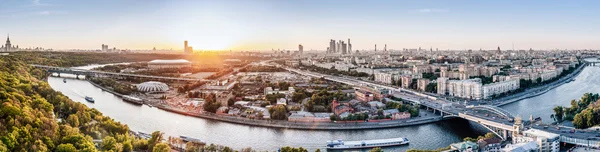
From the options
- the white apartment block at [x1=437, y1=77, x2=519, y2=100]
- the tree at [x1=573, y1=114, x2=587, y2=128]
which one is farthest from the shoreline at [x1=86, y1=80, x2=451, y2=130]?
the white apartment block at [x1=437, y1=77, x2=519, y2=100]

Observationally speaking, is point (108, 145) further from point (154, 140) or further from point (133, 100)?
point (133, 100)

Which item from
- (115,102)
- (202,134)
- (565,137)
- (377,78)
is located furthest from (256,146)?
(377,78)

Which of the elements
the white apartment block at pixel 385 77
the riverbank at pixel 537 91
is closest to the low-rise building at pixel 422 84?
the white apartment block at pixel 385 77

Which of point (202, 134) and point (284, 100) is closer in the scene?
point (202, 134)

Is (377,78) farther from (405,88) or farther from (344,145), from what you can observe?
(344,145)

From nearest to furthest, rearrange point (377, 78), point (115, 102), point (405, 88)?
point (115, 102), point (405, 88), point (377, 78)

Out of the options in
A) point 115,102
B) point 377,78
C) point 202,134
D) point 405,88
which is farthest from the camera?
point 377,78

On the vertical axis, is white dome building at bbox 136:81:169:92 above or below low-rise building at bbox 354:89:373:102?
above

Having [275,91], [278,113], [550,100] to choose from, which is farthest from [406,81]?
[278,113]

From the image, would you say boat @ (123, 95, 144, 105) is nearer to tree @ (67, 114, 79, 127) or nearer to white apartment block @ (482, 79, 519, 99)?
tree @ (67, 114, 79, 127)

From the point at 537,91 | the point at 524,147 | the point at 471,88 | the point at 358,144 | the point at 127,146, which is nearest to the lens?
the point at 127,146

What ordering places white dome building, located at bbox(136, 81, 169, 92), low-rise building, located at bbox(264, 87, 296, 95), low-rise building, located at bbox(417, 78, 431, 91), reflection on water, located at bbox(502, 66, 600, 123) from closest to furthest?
reflection on water, located at bbox(502, 66, 600, 123)
low-rise building, located at bbox(264, 87, 296, 95)
white dome building, located at bbox(136, 81, 169, 92)
low-rise building, located at bbox(417, 78, 431, 91)
